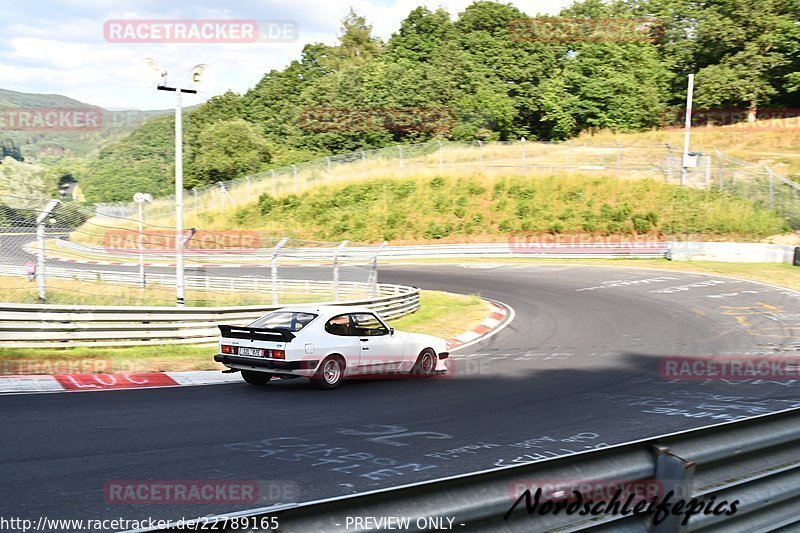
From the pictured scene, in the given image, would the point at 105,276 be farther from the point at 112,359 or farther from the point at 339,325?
the point at 339,325

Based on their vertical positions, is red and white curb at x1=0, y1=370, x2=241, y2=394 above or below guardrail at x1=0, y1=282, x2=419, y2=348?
below

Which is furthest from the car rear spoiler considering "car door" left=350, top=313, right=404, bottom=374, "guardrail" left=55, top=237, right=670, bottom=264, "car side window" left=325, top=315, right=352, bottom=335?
"guardrail" left=55, top=237, right=670, bottom=264

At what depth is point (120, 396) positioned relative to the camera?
10.1 m

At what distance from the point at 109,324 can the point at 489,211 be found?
32.3 m

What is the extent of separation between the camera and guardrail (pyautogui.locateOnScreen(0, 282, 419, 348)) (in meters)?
12.9

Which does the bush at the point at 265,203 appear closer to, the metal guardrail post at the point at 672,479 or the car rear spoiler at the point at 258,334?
the car rear spoiler at the point at 258,334

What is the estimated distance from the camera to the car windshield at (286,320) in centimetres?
1123

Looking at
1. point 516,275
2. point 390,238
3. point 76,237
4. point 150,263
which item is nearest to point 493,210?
point 390,238

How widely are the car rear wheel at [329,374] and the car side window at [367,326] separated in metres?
0.66

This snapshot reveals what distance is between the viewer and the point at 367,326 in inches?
478

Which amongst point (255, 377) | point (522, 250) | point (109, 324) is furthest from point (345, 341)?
point (522, 250)

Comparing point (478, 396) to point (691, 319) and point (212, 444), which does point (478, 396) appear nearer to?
point (212, 444)

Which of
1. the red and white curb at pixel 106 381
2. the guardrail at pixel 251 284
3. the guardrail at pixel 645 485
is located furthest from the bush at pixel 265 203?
the guardrail at pixel 645 485

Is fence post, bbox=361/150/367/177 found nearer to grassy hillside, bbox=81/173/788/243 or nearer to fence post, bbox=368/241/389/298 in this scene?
grassy hillside, bbox=81/173/788/243
